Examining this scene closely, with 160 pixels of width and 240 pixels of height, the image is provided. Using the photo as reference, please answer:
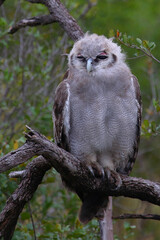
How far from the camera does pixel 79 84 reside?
187 inches

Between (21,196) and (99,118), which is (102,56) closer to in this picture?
(99,118)

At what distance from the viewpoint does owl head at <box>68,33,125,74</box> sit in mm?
4742

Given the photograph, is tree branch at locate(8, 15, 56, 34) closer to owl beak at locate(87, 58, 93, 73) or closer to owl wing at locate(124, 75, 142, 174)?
owl beak at locate(87, 58, 93, 73)

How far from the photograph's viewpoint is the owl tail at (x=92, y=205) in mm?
4918

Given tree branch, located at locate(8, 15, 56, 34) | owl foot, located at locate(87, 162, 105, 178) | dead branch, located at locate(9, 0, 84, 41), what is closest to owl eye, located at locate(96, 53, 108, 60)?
dead branch, located at locate(9, 0, 84, 41)

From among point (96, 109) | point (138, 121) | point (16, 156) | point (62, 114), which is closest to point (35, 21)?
point (62, 114)

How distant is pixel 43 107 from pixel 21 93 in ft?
2.31

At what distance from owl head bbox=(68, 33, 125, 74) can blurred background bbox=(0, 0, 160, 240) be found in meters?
0.18

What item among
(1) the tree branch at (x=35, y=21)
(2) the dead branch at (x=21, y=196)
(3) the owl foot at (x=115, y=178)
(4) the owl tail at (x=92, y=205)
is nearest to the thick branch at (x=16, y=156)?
(2) the dead branch at (x=21, y=196)

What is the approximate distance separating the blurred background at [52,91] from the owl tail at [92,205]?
18 cm

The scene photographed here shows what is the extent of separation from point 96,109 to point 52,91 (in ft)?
9.18

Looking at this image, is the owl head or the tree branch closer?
the owl head

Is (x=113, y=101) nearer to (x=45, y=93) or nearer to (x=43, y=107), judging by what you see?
(x=43, y=107)

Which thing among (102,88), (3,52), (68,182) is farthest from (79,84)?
(3,52)
